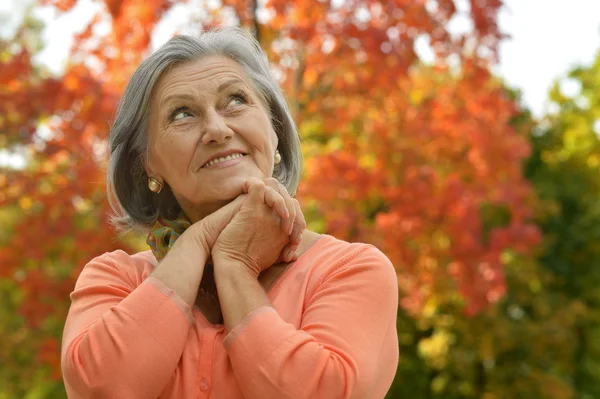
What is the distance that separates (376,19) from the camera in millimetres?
7527

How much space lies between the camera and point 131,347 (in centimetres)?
187

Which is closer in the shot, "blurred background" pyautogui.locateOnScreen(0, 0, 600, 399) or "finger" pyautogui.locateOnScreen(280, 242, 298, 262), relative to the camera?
"finger" pyautogui.locateOnScreen(280, 242, 298, 262)

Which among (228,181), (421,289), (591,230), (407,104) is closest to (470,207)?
(407,104)

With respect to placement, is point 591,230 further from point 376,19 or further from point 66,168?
point 66,168

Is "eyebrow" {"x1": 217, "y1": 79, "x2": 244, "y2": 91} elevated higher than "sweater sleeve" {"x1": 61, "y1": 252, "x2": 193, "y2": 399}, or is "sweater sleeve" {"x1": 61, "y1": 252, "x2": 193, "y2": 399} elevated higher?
"eyebrow" {"x1": 217, "y1": 79, "x2": 244, "y2": 91}

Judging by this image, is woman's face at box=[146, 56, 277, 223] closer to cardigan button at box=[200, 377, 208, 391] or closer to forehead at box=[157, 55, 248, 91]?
forehead at box=[157, 55, 248, 91]

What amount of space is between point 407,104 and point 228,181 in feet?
23.6

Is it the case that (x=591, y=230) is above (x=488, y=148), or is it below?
below

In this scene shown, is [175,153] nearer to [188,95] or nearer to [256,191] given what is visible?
[188,95]

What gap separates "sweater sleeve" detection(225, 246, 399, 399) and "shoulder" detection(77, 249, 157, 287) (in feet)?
1.49

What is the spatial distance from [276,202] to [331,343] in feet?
1.26

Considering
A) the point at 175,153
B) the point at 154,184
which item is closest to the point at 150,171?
the point at 154,184

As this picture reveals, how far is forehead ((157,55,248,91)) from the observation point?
2.18 metres

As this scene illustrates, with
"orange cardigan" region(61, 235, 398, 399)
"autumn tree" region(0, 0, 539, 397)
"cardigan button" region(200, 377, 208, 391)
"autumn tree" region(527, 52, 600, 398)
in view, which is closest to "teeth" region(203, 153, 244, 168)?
"orange cardigan" region(61, 235, 398, 399)
